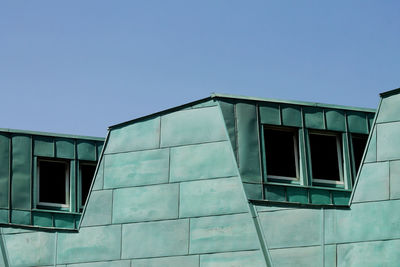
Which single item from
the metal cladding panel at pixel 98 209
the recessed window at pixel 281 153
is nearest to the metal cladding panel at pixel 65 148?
the metal cladding panel at pixel 98 209

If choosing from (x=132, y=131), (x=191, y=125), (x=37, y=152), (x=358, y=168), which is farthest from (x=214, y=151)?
(x=37, y=152)

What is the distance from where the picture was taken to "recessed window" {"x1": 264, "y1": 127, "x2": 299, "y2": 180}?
23155mm

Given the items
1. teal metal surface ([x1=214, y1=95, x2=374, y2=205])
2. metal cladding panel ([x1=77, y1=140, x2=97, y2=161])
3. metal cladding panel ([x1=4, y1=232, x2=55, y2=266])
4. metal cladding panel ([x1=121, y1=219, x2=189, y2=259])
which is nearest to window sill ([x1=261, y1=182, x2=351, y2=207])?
teal metal surface ([x1=214, y1=95, x2=374, y2=205])

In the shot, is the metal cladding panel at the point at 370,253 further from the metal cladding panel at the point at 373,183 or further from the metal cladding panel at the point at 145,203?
the metal cladding panel at the point at 145,203

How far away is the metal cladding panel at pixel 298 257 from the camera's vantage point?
21.4 metres

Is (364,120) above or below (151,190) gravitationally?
above

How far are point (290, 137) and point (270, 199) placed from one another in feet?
7.32

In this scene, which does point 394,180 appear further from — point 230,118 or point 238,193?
point 230,118

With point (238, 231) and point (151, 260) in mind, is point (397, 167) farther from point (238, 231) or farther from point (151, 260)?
point (151, 260)

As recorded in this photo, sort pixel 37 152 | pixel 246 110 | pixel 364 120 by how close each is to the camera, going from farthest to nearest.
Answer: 1. pixel 37 152
2. pixel 364 120
3. pixel 246 110

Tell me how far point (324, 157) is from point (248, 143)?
8.12 ft

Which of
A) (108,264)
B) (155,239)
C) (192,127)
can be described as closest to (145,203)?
(155,239)

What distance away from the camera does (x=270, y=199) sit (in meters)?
22.4

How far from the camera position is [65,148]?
88.9 ft
